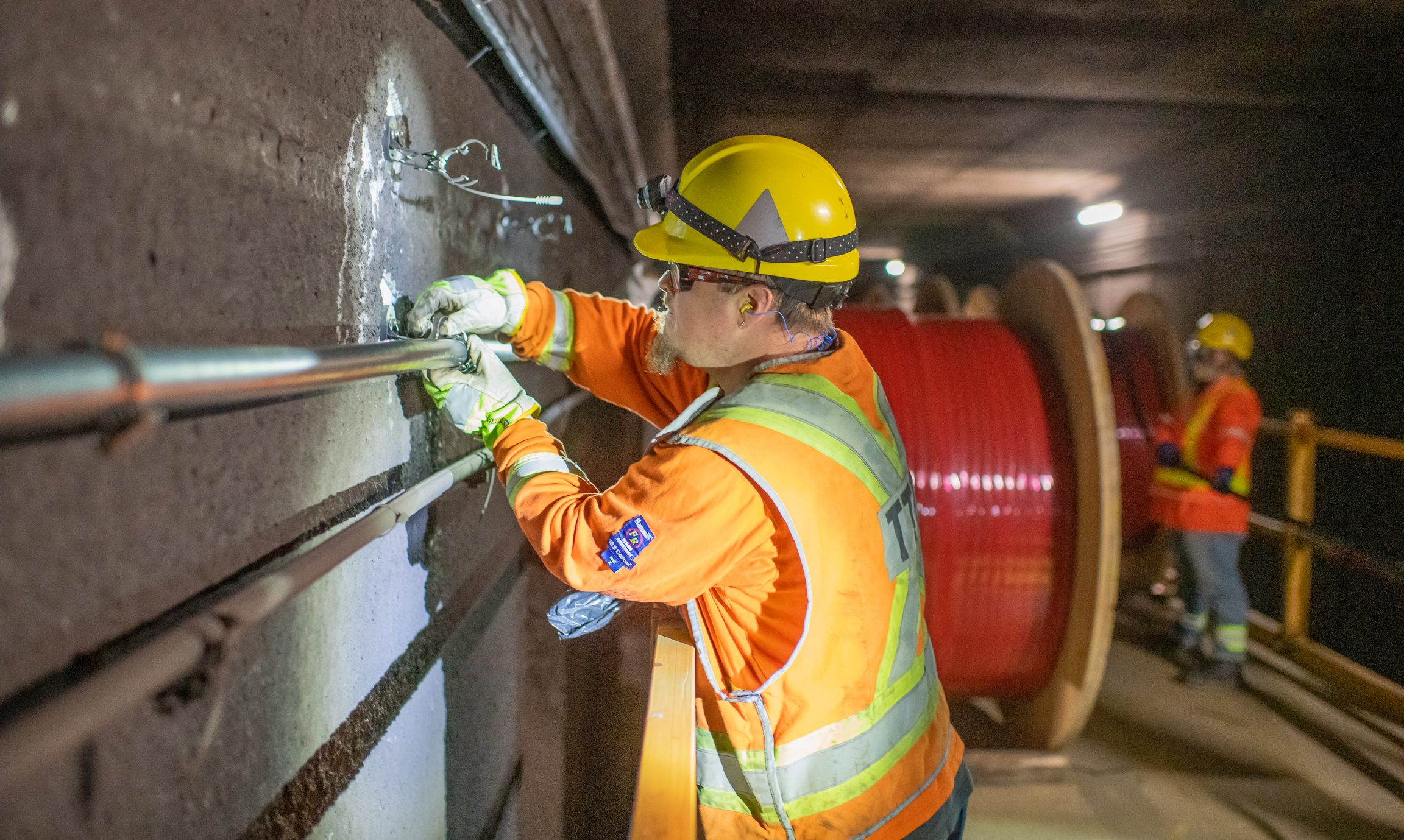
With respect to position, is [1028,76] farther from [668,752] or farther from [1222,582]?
[668,752]

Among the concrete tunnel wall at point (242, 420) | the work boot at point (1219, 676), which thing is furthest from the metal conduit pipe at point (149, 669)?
the work boot at point (1219, 676)

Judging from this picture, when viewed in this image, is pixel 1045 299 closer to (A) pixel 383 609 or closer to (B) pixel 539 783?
(B) pixel 539 783

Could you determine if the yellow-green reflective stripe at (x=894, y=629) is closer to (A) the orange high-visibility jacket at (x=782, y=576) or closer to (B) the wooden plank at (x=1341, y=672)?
(A) the orange high-visibility jacket at (x=782, y=576)

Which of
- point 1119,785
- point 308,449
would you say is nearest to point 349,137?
point 308,449

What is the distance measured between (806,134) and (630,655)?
5.35m

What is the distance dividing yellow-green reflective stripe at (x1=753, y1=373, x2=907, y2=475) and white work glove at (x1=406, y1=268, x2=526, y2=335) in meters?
0.64

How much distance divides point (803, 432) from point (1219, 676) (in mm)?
4615

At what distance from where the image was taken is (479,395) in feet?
5.27

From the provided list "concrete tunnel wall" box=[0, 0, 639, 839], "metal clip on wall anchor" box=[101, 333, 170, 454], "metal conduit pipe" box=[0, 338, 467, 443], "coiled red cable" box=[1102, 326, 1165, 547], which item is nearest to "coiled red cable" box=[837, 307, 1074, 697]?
"coiled red cable" box=[1102, 326, 1165, 547]

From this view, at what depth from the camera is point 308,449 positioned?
3.78 ft

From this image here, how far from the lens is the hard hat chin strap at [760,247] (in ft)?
5.40

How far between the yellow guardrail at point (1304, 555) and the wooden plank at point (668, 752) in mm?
4495

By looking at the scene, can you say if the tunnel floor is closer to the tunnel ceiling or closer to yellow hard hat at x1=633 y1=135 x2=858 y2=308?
yellow hard hat at x1=633 y1=135 x2=858 y2=308

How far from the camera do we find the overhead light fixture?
862 cm
